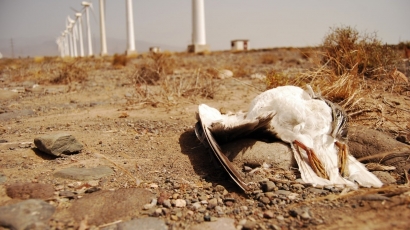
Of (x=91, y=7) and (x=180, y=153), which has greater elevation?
(x=91, y=7)

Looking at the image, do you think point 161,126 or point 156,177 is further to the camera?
point 161,126

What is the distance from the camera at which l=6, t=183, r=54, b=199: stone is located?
173cm

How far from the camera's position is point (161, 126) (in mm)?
3152

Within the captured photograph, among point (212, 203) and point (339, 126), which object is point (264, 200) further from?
point (339, 126)

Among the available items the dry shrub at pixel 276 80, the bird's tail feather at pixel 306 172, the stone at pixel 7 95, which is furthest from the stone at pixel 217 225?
the stone at pixel 7 95

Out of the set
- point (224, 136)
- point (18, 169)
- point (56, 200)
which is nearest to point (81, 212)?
point (56, 200)

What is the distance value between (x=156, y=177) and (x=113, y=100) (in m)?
3.01

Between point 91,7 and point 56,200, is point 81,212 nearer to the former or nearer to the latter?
point 56,200

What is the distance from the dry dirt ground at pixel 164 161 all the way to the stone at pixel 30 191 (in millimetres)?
38

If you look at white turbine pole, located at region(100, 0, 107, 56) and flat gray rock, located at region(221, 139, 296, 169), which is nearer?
flat gray rock, located at region(221, 139, 296, 169)

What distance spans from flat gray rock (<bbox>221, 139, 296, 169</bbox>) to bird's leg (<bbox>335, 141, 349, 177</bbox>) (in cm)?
29

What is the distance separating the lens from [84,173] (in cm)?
204

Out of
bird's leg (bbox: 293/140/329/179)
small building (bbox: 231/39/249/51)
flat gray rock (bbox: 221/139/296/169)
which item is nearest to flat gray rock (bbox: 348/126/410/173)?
bird's leg (bbox: 293/140/329/179)

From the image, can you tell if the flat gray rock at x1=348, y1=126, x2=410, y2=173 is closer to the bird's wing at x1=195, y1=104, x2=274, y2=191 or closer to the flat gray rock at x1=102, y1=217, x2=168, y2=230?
the bird's wing at x1=195, y1=104, x2=274, y2=191
